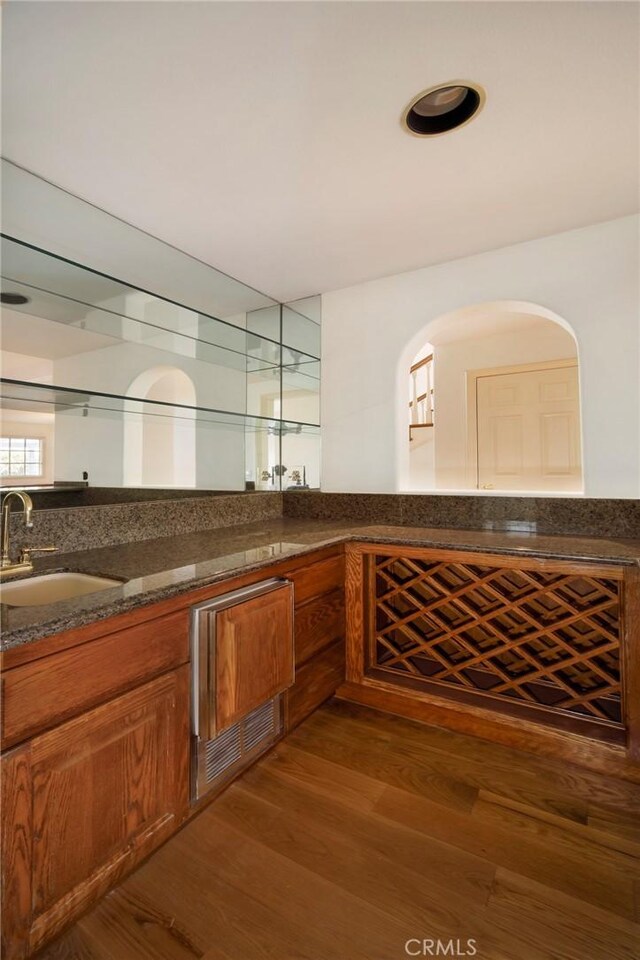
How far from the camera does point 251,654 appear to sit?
1.45 m

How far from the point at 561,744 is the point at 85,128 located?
2.83m

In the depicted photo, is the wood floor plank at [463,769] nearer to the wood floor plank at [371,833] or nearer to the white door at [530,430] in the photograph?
the wood floor plank at [371,833]

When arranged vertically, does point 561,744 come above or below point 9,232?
below

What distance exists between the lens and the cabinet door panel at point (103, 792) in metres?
0.95

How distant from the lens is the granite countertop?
992 millimetres

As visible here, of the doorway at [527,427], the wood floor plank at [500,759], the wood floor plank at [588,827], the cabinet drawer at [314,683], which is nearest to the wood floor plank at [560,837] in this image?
the wood floor plank at [588,827]

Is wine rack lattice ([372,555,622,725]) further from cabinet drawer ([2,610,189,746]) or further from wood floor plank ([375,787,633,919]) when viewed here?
cabinet drawer ([2,610,189,746])

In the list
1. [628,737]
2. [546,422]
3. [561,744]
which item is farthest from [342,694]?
[546,422]

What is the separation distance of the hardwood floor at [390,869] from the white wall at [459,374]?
2.69 meters

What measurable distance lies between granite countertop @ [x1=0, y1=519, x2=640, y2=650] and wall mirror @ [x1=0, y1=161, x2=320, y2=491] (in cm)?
50

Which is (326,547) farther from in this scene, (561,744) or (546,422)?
(546,422)

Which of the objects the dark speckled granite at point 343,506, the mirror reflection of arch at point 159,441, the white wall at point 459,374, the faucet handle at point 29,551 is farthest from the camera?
the white wall at point 459,374

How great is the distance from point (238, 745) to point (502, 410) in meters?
3.38

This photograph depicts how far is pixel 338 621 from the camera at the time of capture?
2.03 m
